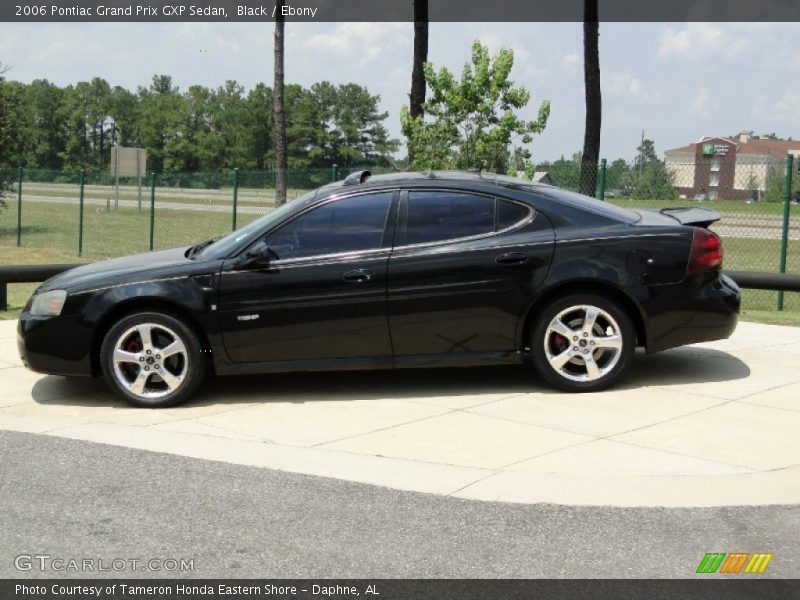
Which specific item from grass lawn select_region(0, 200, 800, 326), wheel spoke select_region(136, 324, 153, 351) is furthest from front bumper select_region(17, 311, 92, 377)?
grass lawn select_region(0, 200, 800, 326)

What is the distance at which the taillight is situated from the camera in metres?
7.54

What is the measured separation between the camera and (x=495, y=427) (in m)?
6.66

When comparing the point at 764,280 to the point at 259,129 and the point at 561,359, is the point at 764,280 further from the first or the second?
the point at 259,129

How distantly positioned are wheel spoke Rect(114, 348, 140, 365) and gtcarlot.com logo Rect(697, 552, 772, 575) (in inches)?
168

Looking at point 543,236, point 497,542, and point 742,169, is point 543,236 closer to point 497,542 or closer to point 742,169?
point 497,542

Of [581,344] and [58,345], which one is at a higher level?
[581,344]

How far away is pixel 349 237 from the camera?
7535 mm

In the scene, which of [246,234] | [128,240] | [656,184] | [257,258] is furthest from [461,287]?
[128,240]

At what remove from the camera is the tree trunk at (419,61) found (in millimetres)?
20938

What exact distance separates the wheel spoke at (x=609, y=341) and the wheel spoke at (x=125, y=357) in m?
3.16

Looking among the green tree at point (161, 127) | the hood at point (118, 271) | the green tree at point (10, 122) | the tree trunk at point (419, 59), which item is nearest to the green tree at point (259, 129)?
the green tree at point (161, 127)

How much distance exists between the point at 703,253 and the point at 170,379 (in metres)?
3.80
